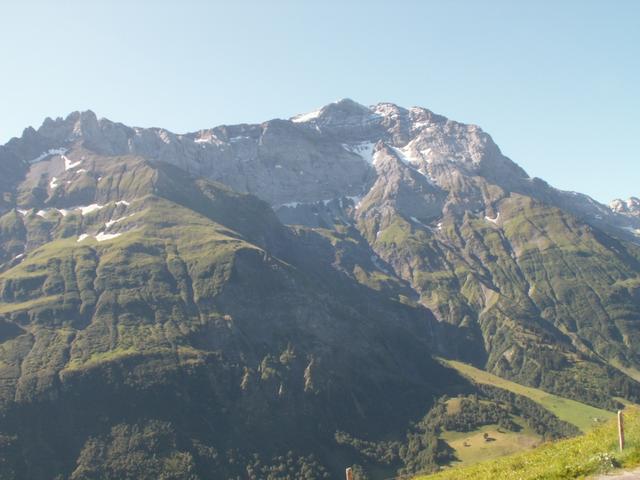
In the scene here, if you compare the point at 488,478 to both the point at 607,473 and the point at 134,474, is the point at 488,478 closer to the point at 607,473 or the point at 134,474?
the point at 607,473

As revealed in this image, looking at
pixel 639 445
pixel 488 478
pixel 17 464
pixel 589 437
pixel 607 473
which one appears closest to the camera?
pixel 607 473

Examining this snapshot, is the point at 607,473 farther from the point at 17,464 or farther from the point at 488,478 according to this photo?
the point at 17,464

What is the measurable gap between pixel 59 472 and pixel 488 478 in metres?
195

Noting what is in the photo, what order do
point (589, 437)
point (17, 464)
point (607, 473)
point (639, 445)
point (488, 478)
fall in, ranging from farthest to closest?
point (17, 464) → point (589, 437) → point (488, 478) → point (639, 445) → point (607, 473)

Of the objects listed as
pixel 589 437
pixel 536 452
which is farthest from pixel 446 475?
pixel 589 437

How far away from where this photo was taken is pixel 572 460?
31.6 metres

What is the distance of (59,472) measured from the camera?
631 feet

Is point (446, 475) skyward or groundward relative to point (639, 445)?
groundward

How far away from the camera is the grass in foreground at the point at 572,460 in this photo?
29.5 metres

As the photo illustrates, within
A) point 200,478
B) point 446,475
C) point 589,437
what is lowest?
point 200,478

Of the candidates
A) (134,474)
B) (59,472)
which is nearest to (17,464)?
(59,472)

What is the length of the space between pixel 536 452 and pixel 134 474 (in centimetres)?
18673

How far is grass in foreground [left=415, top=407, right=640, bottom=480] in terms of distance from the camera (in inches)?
1160

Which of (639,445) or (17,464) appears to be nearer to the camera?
(639,445)
